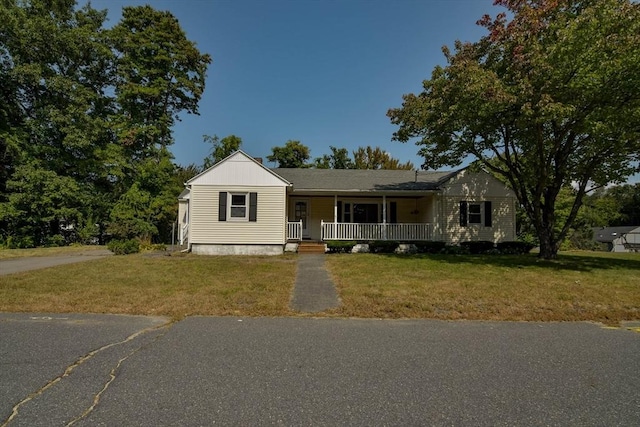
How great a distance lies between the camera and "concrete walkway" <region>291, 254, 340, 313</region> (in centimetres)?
653

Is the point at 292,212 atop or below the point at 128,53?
below

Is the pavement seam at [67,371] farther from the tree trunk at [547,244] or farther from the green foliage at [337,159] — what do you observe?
the green foliage at [337,159]

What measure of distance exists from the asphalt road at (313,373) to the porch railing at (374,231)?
11.8 meters

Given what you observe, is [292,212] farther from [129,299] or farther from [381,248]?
[129,299]

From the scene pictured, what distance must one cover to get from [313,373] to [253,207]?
1237cm

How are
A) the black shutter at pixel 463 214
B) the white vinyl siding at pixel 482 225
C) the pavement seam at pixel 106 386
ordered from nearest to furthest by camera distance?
1. the pavement seam at pixel 106 386
2. the white vinyl siding at pixel 482 225
3. the black shutter at pixel 463 214

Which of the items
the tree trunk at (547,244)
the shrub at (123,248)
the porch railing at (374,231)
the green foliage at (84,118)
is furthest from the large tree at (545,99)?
the green foliage at (84,118)

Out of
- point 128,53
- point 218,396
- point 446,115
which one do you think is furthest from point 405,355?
point 128,53

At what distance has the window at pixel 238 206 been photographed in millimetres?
15391

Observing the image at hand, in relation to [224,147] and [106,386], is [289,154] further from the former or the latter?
[106,386]

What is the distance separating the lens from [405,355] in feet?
13.4

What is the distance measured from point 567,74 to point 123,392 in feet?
42.1

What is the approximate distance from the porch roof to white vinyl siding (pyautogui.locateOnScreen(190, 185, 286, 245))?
2.07 metres

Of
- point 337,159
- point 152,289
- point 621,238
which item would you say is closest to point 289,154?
point 337,159
